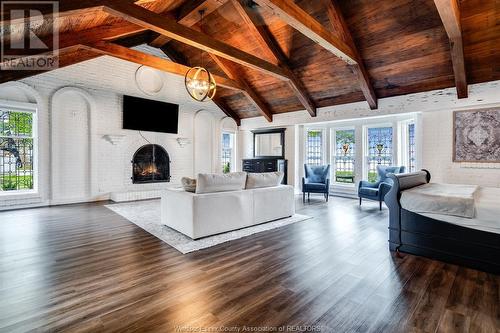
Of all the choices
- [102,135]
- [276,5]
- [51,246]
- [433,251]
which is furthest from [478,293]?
[102,135]

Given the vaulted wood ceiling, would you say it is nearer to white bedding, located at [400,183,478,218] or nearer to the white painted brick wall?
the white painted brick wall

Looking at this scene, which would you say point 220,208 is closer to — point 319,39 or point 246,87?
point 319,39

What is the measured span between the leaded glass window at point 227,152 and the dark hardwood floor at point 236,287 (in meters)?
6.02

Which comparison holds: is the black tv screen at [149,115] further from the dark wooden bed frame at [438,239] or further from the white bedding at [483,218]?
the white bedding at [483,218]

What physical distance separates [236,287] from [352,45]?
4925 millimetres

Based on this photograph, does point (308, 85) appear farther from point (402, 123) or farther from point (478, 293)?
point (478, 293)

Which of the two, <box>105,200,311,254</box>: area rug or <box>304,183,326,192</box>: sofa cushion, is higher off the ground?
<box>304,183,326,192</box>: sofa cushion

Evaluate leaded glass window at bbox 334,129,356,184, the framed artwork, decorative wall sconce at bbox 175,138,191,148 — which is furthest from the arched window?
the framed artwork

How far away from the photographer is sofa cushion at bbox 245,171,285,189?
416 cm

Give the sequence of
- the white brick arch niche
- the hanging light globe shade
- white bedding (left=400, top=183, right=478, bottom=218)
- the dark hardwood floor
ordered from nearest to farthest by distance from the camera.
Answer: the dark hardwood floor, white bedding (left=400, top=183, right=478, bottom=218), the hanging light globe shade, the white brick arch niche

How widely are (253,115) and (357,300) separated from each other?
7.86 meters

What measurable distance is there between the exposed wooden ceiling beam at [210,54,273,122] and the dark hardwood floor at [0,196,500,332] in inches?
204

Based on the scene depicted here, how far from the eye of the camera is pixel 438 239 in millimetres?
2734

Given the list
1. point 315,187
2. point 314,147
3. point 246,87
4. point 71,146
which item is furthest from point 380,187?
point 71,146
